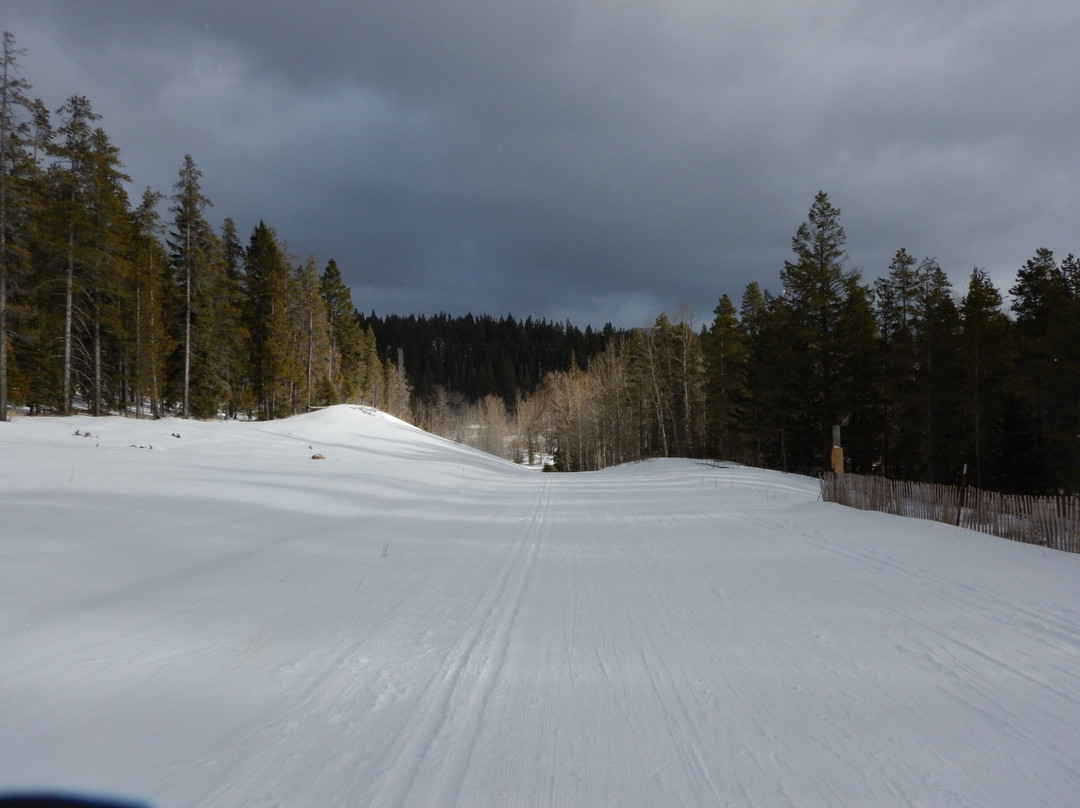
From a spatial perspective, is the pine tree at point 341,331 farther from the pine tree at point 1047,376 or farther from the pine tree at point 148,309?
the pine tree at point 1047,376

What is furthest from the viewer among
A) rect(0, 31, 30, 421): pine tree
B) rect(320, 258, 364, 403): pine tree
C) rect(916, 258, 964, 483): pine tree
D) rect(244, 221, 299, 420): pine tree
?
rect(320, 258, 364, 403): pine tree

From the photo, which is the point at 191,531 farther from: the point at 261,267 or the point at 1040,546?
the point at 261,267

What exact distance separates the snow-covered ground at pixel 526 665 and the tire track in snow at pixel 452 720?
19 millimetres

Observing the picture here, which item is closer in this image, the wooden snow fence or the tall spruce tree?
the wooden snow fence

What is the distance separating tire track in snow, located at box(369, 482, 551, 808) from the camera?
2623 mm

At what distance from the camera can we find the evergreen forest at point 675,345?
23109 mm

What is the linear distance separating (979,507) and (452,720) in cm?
1143

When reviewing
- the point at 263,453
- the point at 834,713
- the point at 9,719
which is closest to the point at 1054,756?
the point at 834,713

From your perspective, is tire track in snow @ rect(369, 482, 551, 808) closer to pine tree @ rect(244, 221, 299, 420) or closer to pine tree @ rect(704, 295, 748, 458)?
pine tree @ rect(704, 295, 748, 458)

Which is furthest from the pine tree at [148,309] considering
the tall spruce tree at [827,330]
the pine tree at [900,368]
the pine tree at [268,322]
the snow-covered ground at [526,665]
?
the pine tree at [900,368]

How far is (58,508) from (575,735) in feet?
31.9

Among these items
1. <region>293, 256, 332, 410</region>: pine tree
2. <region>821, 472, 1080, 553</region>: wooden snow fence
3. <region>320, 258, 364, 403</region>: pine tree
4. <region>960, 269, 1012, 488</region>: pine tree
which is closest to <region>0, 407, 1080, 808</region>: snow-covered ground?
<region>821, 472, 1080, 553</region>: wooden snow fence

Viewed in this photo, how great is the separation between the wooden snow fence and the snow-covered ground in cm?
84

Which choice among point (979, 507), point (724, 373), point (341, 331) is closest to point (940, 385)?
point (724, 373)
